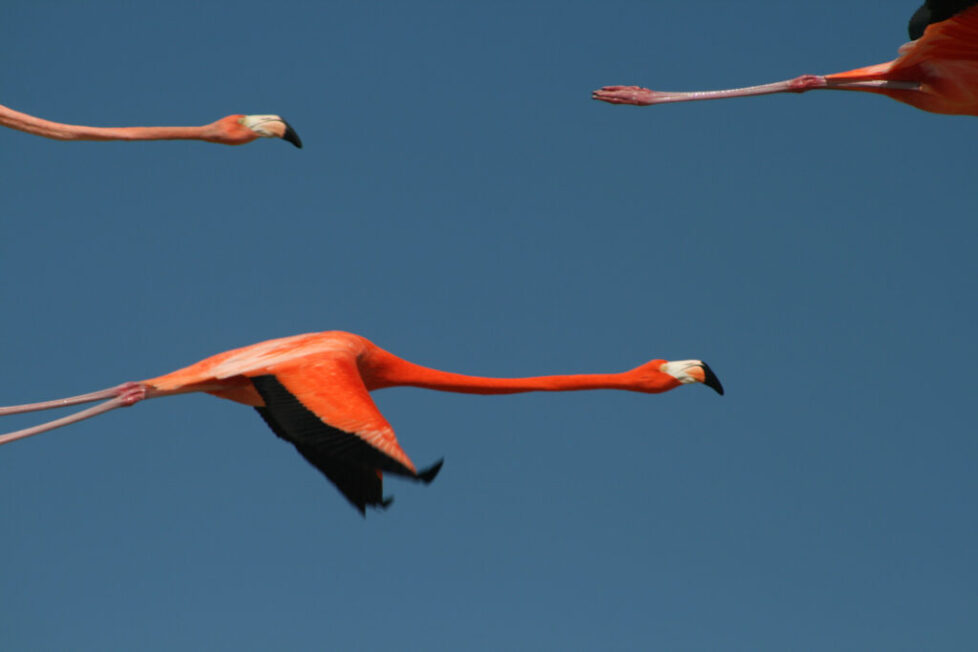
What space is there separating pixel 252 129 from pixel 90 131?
113cm

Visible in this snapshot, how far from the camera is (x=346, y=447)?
9148 millimetres

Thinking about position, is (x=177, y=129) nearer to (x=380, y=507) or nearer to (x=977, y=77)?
(x=380, y=507)

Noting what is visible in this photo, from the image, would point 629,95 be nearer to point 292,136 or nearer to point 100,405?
point 292,136

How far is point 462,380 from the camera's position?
11461 mm

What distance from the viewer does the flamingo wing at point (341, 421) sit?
9.00 meters

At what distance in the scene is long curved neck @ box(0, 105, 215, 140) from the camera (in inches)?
409

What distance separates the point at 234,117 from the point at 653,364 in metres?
3.91

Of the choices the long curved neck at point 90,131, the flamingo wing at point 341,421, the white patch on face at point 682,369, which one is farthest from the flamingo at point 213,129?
the white patch on face at point 682,369

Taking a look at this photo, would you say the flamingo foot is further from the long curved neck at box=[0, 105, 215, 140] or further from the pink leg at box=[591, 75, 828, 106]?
the long curved neck at box=[0, 105, 215, 140]

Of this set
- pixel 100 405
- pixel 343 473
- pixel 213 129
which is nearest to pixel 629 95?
pixel 213 129

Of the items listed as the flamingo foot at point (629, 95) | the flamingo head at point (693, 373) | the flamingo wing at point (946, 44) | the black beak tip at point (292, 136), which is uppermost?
the flamingo wing at point (946, 44)

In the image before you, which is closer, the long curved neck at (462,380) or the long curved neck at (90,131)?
the long curved neck at (90,131)

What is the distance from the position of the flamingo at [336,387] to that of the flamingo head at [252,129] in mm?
1419

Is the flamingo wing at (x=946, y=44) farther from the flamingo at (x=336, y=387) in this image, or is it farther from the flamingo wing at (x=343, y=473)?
the flamingo wing at (x=343, y=473)
